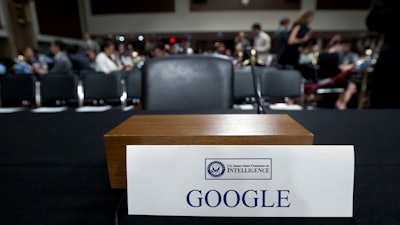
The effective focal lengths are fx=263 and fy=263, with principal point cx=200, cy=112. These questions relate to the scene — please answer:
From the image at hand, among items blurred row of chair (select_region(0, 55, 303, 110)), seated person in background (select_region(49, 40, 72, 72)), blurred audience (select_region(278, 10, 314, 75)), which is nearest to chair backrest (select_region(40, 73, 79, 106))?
blurred row of chair (select_region(0, 55, 303, 110))

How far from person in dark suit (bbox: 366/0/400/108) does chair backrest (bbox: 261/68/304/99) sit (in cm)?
93

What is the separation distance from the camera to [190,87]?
105 centimetres

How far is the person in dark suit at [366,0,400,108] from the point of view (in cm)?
104

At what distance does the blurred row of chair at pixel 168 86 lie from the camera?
1.05m

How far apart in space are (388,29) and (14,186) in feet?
4.40

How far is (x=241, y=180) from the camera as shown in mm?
307

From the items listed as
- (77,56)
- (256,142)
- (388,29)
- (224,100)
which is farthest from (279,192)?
(77,56)

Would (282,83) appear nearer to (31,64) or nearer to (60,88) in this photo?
(60,88)

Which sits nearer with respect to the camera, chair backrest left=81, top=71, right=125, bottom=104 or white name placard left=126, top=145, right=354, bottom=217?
white name placard left=126, top=145, right=354, bottom=217

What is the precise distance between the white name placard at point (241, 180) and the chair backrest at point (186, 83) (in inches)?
29.0

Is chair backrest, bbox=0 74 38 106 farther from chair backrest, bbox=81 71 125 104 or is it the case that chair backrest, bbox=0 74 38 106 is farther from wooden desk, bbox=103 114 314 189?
wooden desk, bbox=103 114 314 189

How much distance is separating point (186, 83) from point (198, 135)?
754 mm

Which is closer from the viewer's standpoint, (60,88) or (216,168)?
(216,168)

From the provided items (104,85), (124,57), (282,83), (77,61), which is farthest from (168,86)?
(124,57)
